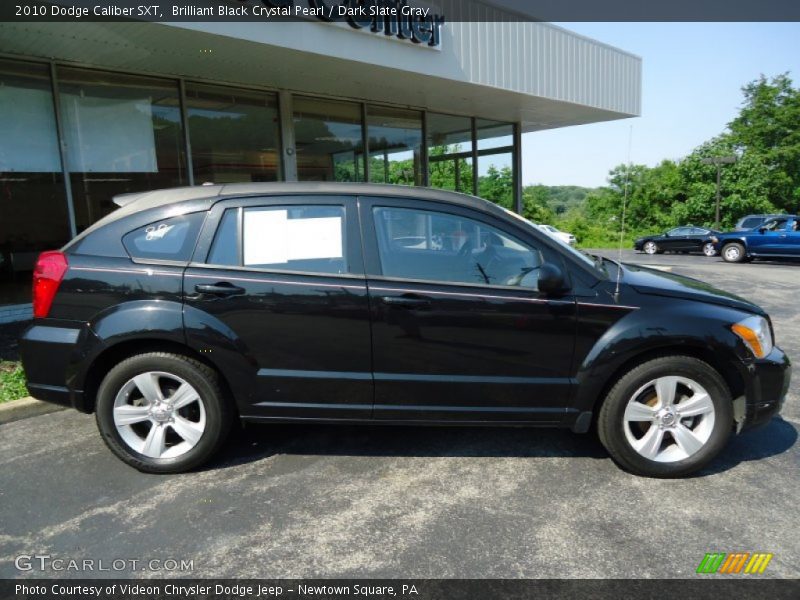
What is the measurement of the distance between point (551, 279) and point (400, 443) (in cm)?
155

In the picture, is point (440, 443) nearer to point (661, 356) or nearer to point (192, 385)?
point (661, 356)

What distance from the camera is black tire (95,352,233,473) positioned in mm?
3225

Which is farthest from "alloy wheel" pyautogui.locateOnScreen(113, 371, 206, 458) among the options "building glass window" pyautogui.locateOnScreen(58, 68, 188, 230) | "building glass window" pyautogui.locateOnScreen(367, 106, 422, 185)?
"building glass window" pyautogui.locateOnScreen(367, 106, 422, 185)

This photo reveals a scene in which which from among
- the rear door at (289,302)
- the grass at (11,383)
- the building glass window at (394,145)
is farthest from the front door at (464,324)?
the building glass window at (394,145)

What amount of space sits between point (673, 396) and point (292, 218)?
8.25 feet

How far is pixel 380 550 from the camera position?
257cm

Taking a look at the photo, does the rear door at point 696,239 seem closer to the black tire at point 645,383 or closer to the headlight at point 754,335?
the headlight at point 754,335

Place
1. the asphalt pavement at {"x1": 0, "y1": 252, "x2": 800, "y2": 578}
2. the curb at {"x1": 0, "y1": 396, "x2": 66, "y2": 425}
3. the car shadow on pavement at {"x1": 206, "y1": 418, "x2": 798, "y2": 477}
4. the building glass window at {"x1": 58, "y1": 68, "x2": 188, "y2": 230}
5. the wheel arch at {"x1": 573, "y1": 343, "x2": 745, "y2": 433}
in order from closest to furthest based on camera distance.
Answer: the asphalt pavement at {"x1": 0, "y1": 252, "x2": 800, "y2": 578} → the wheel arch at {"x1": 573, "y1": 343, "x2": 745, "y2": 433} → the car shadow on pavement at {"x1": 206, "y1": 418, "x2": 798, "y2": 477} → the curb at {"x1": 0, "y1": 396, "x2": 66, "y2": 425} → the building glass window at {"x1": 58, "y1": 68, "x2": 188, "y2": 230}

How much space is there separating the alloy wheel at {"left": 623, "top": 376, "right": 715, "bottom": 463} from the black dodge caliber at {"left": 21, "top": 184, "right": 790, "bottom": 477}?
1cm

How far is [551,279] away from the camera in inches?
121

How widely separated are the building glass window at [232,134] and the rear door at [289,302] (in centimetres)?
658

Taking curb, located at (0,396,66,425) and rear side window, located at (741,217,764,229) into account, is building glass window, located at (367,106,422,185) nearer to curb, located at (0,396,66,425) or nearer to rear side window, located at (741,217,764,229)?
curb, located at (0,396,66,425)

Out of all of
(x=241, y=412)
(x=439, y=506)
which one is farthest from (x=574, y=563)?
(x=241, y=412)

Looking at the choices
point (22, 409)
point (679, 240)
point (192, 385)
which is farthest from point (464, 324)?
point (679, 240)
